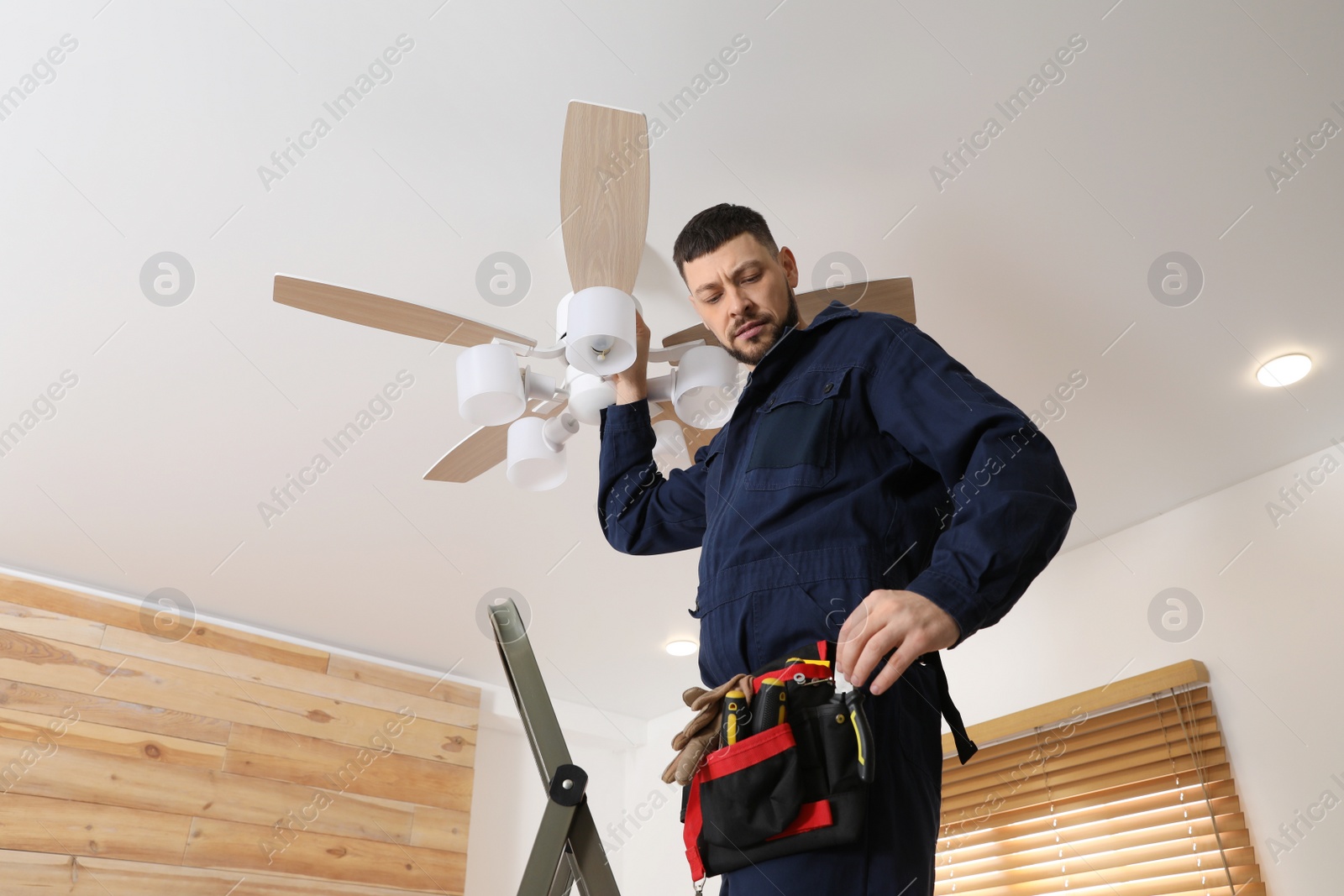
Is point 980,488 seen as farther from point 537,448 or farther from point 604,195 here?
point 537,448

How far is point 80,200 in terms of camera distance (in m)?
1.97

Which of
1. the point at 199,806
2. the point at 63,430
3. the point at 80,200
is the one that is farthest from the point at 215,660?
the point at 80,200

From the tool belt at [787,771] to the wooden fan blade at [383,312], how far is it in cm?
100

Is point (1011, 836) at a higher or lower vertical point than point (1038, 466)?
higher

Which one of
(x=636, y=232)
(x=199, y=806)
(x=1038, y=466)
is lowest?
(x=1038, y=466)

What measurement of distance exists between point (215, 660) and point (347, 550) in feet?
2.72

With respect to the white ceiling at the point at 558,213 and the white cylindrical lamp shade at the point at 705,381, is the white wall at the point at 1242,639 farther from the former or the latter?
the white cylindrical lamp shade at the point at 705,381

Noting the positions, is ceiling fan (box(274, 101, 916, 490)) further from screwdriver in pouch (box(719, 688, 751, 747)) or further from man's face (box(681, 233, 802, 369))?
screwdriver in pouch (box(719, 688, 751, 747))

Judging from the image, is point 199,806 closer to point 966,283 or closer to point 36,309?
point 36,309

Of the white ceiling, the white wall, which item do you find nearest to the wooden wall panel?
the white ceiling

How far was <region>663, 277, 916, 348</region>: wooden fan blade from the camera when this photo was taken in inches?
69.4

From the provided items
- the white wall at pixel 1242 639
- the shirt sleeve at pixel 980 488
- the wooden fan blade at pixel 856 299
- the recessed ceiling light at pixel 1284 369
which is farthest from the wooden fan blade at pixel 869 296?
the white wall at pixel 1242 639

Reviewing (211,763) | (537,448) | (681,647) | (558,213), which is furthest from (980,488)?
(211,763)

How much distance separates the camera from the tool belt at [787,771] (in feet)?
2.71
